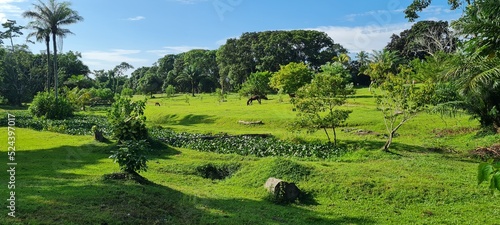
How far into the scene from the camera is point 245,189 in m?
12.7

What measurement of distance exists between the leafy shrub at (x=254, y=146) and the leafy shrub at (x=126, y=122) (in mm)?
2480

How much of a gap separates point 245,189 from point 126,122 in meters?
10.0

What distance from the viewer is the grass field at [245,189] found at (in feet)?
27.7

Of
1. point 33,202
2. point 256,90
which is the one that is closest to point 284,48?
point 256,90

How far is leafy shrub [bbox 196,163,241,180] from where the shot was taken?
1468 cm

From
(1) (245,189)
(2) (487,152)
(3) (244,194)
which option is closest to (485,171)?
(3) (244,194)

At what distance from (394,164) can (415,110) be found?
4762 mm

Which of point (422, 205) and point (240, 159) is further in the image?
point (240, 159)

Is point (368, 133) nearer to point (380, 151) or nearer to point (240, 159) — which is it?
point (380, 151)

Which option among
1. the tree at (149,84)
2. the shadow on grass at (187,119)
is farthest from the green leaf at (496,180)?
the tree at (149,84)

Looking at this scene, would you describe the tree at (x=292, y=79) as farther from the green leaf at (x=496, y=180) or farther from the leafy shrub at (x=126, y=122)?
the green leaf at (x=496, y=180)

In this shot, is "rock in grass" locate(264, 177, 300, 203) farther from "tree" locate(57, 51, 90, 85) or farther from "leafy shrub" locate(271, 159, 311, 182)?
"tree" locate(57, 51, 90, 85)

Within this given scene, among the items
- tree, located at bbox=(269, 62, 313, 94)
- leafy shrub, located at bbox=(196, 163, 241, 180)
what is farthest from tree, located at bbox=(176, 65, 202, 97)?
leafy shrub, located at bbox=(196, 163, 241, 180)

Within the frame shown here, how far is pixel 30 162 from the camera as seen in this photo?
14.9 m
